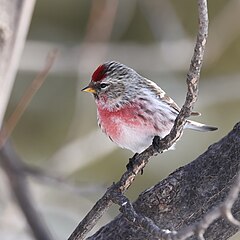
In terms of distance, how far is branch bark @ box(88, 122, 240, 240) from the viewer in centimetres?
218

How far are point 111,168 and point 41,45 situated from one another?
150 cm

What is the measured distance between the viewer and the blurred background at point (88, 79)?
5402 mm

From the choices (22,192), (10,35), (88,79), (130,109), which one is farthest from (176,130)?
(88,79)

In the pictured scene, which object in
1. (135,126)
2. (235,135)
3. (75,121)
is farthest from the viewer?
(75,121)

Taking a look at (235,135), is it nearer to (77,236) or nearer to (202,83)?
(77,236)

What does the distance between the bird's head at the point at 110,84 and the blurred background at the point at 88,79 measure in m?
1.99

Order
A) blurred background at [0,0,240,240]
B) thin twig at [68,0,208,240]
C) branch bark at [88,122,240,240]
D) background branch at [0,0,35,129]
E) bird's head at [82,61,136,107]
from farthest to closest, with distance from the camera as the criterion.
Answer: blurred background at [0,0,240,240] < bird's head at [82,61,136,107] < background branch at [0,0,35,129] < branch bark at [88,122,240,240] < thin twig at [68,0,208,240]

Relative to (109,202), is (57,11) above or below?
below

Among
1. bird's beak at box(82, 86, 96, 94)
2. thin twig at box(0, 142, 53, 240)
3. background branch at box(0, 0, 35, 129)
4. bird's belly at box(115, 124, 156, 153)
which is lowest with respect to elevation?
thin twig at box(0, 142, 53, 240)

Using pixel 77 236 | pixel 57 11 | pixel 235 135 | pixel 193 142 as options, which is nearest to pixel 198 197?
pixel 235 135

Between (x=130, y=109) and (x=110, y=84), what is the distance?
0.90 feet

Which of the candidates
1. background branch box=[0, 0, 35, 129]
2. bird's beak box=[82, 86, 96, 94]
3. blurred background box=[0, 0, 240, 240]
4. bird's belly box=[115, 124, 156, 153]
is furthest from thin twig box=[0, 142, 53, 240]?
blurred background box=[0, 0, 240, 240]

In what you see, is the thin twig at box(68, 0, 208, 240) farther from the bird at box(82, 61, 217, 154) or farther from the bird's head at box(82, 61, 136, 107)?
the bird's head at box(82, 61, 136, 107)

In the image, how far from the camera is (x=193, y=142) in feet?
21.2
